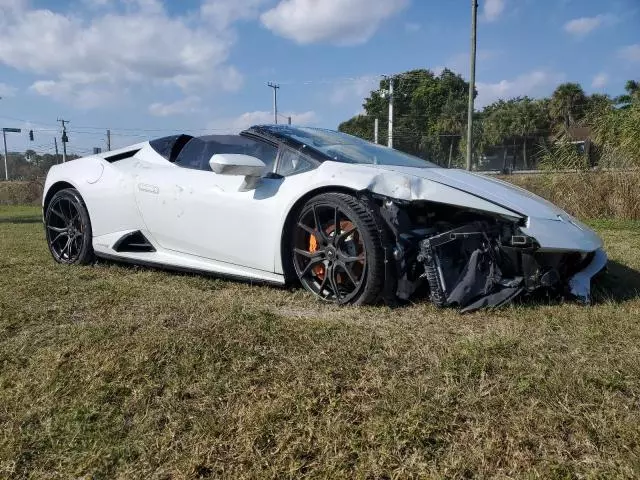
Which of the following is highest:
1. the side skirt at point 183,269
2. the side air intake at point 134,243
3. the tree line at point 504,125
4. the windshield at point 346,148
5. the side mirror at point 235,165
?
the tree line at point 504,125

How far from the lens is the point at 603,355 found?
89.7 inches

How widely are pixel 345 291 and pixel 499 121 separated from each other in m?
49.7

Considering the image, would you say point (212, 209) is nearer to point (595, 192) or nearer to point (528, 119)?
point (595, 192)

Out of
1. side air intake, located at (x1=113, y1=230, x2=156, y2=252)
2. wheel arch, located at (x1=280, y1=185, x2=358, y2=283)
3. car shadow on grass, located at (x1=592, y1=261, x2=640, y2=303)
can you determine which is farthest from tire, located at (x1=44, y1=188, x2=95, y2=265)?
car shadow on grass, located at (x1=592, y1=261, x2=640, y2=303)

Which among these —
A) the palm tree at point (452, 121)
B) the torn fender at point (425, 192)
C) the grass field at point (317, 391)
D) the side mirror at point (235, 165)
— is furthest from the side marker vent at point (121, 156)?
the palm tree at point (452, 121)

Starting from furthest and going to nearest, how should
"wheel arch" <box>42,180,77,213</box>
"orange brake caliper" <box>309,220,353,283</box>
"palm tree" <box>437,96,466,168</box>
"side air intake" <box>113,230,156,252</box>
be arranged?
1. "palm tree" <box>437,96,466,168</box>
2. "wheel arch" <box>42,180,77,213</box>
3. "side air intake" <box>113,230,156,252</box>
4. "orange brake caliper" <box>309,220,353,283</box>

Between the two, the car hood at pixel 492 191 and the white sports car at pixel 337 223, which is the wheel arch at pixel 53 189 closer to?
the white sports car at pixel 337 223

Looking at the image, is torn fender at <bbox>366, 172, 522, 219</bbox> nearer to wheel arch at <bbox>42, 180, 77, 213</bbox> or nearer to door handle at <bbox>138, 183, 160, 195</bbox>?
door handle at <bbox>138, 183, 160, 195</bbox>

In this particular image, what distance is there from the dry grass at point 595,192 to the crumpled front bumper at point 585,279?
6.00m

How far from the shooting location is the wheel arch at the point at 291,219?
326 cm

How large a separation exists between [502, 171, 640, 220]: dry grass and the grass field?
20.7ft

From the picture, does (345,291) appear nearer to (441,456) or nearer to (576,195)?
(441,456)

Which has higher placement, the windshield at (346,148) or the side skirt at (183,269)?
the windshield at (346,148)

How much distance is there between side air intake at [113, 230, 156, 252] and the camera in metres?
4.18
